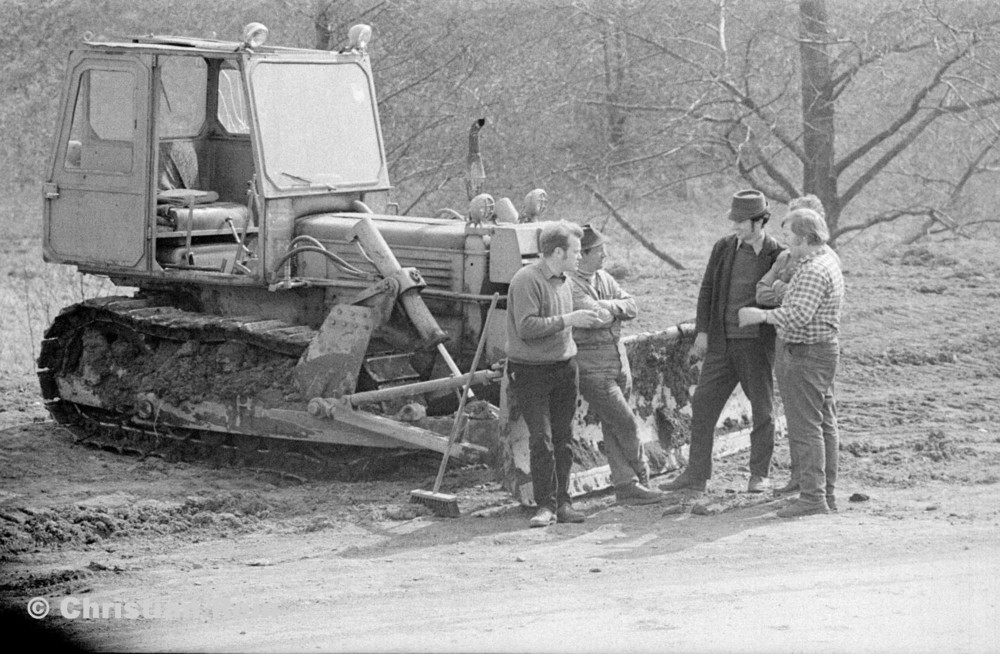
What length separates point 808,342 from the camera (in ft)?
28.8

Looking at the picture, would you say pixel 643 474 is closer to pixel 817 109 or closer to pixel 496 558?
pixel 496 558

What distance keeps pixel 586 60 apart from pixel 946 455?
716 centimetres

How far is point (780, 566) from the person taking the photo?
766 centimetres

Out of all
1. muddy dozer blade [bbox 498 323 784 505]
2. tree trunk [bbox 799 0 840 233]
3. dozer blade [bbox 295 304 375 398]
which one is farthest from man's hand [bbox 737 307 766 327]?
tree trunk [bbox 799 0 840 233]

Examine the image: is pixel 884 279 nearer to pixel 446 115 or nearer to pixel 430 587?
pixel 446 115

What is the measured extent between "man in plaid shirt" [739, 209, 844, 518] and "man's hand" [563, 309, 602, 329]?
901 millimetres

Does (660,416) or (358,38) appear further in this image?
(358,38)

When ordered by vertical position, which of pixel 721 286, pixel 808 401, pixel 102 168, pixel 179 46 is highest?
pixel 179 46

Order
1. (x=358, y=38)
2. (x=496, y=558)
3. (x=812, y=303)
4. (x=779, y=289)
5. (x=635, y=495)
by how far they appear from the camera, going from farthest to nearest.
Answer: (x=358, y=38) < (x=635, y=495) < (x=779, y=289) < (x=812, y=303) < (x=496, y=558)

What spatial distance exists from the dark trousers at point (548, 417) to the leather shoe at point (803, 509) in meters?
1.29

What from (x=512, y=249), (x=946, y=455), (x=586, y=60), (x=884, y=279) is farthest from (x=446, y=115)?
(x=946, y=455)

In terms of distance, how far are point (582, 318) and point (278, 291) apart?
260 centimetres

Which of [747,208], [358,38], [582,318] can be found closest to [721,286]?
[747,208]

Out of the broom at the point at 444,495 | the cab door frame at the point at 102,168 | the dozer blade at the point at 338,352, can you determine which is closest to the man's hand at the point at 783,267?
the broom at the point at 444,495
